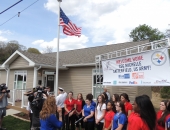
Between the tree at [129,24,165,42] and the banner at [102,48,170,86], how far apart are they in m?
39.6

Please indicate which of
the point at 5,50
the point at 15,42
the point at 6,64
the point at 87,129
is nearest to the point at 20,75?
the point at 6,64

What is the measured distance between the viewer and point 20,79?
44.9ft

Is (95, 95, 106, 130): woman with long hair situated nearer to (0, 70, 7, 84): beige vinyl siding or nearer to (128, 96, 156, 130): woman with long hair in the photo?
(128, 96, 156, 130): woman with long hair

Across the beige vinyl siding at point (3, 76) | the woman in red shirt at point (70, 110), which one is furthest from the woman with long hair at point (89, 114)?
the beige vinyl siding at point (3, 76)

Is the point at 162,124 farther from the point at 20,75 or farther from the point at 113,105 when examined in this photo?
the point at 20,75

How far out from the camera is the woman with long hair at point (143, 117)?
2113mm

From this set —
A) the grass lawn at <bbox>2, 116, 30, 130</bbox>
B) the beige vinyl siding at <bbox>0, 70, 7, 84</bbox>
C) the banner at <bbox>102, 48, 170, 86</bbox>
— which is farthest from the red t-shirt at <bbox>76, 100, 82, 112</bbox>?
the beige vinyl siding at <bbox>0, 70, 7, 84</bbox>

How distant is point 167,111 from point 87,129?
2643 millimetres

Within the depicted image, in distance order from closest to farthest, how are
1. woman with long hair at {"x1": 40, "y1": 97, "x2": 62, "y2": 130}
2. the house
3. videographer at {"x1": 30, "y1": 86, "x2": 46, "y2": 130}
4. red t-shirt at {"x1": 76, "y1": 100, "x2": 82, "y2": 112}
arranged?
woman with long hair at {"x1": 40, "y1": 97, "x2": 62, "y2": 130}, videographer at {"x1": 30, "y1": 86, "x2": 46, "y2": 130}, red t-shirt at {"x1": 76, "y1": 100, "x2": 82, "y2": 112}, the house

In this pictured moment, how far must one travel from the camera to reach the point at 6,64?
43.2 ft

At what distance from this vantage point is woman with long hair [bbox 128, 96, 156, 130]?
6.93ft

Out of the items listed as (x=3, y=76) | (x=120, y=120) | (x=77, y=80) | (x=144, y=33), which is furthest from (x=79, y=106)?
(x=144, y=33)

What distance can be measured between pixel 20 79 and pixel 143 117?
13.1 metres

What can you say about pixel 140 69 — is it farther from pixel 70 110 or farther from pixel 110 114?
pixel 70 110
